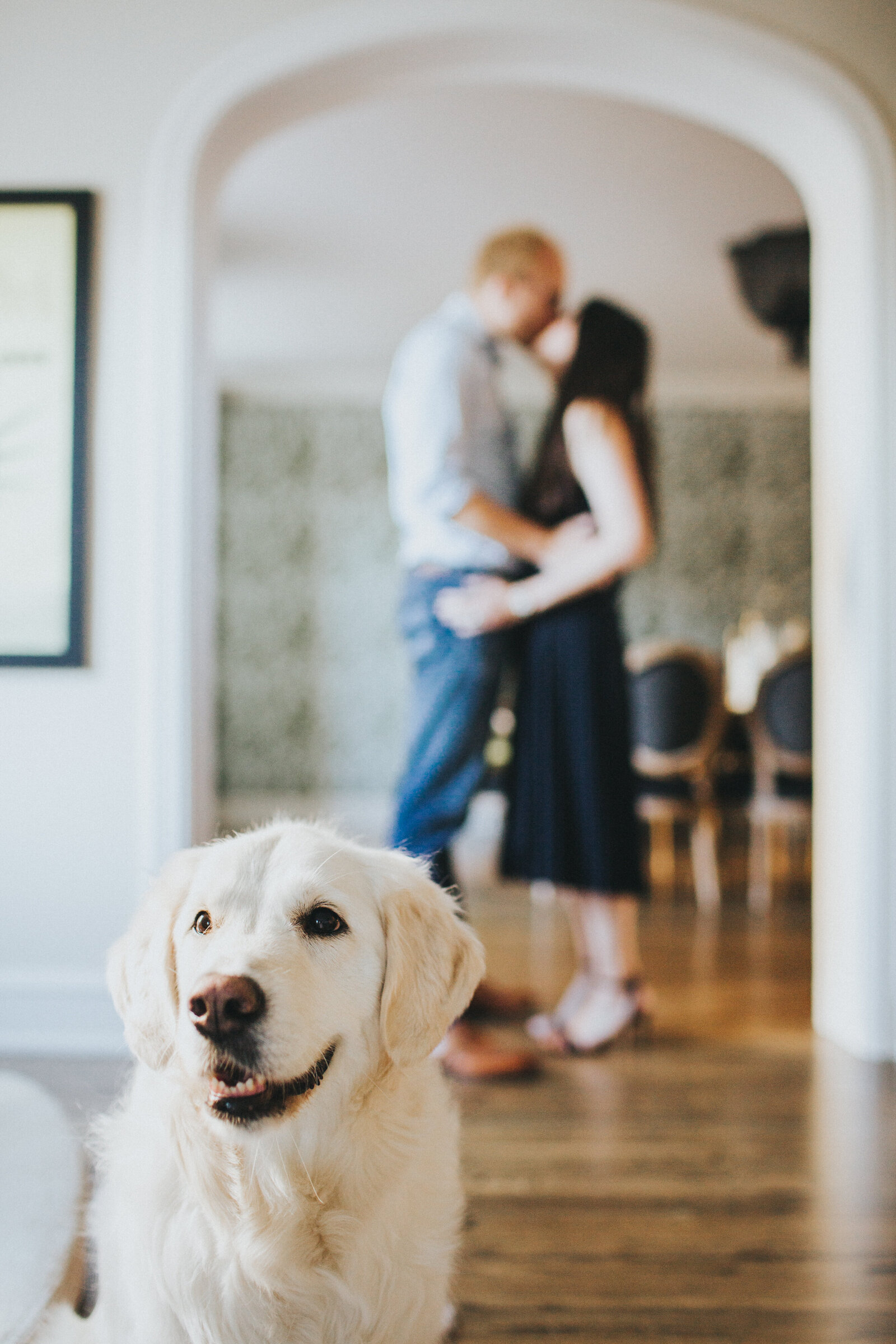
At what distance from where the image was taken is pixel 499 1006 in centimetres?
233

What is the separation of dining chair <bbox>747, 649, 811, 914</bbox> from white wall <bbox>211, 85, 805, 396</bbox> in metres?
1.94

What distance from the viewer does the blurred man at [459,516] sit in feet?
6.44

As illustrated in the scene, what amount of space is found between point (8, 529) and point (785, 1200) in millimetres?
1906

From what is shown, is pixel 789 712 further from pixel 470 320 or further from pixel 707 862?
pixel 470 320

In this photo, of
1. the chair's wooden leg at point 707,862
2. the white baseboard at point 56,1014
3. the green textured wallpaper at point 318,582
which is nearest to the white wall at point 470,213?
the green textured wallpaper at point 318,582

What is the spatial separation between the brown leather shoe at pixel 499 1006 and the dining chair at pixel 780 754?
175 cm

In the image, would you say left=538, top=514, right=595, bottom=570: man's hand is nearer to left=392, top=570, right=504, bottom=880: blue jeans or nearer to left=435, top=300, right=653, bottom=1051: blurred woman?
left=435, top=300, right=653, bottom=1051: blurred woman

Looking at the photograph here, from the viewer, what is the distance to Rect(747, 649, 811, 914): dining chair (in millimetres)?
3867

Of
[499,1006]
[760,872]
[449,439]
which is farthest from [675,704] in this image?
[449,439]

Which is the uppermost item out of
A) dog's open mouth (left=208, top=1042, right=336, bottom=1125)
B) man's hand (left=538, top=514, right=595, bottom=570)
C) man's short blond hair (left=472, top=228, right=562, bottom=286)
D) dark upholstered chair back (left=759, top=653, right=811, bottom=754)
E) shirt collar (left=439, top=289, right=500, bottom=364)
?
man's short blond hair (left=472, top=228, right=562, bottom=286)

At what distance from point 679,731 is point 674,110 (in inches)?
92.0

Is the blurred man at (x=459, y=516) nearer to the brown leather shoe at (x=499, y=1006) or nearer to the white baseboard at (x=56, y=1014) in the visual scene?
the brown leather shoe at (x=499, y=1006)

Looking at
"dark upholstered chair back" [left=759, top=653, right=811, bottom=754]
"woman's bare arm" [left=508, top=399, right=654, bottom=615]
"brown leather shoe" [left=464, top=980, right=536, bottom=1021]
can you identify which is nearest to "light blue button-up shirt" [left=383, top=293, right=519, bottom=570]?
"woman's bare arm" [left=508, top=399, right=654, bottom=615]

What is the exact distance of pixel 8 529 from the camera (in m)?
2.00
